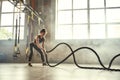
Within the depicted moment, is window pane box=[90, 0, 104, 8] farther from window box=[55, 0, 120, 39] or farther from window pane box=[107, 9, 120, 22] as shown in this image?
window pane box=[107, 9, 120, 22]

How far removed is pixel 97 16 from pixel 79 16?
0.66m

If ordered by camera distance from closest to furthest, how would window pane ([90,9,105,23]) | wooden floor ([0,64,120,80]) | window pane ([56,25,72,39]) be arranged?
wooden floor ([0,64,120,80]) < window pane ([90,9,105,23]) < window pane ([56,25,72,39])

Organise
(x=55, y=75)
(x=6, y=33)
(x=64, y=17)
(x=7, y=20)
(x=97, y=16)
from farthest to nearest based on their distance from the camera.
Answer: (x=7, y=20) → (x=6, y=33) → (x=64, y=17) → (x=97, y=16) → (x=55, y=75)

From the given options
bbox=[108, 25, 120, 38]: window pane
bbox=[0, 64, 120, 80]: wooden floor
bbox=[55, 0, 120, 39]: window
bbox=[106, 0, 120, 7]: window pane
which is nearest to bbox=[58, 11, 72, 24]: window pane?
bbox=[55, 0, 120, 39]: window

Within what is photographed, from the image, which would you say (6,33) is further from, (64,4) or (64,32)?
(64,4)

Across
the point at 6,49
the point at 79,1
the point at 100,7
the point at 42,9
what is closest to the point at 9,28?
the point at 6,49

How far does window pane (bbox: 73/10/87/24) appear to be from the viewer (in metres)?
7.25

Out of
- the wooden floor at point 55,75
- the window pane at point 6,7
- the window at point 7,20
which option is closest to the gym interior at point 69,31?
the window at point 7,20

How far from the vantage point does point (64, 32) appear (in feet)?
24.3

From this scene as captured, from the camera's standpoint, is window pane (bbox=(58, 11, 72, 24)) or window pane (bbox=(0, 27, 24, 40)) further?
window pane (bbox=(0, 27, 24, 40))

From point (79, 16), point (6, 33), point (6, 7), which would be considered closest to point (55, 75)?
point (79, 16)

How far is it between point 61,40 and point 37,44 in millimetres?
1971

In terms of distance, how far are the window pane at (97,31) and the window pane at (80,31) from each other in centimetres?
21

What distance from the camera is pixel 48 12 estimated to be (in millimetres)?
7328
